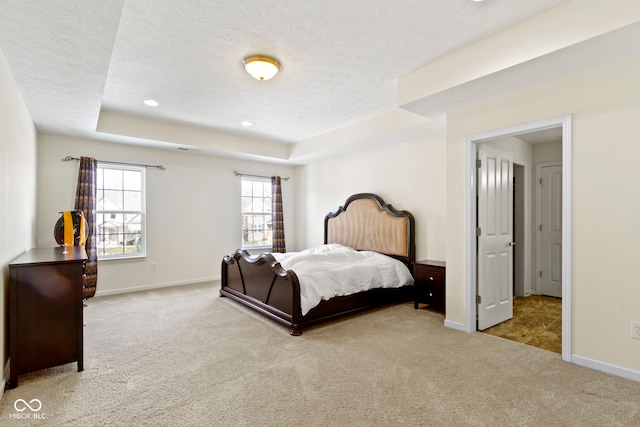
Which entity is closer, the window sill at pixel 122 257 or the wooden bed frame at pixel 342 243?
the wooden bed frame at pixel 342 243

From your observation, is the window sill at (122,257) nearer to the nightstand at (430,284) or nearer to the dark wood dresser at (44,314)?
the dark wood dresser at (44,314)

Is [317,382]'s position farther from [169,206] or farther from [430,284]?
[169,206]

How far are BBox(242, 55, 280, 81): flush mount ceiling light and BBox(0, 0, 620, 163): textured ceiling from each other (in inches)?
2.9

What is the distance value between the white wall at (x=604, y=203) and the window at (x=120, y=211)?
18.5 ft

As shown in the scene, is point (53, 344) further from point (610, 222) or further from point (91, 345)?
point (610, 222)

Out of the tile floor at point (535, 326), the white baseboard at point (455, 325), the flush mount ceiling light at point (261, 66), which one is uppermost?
the flush mount ceiling light at point (261, 66)

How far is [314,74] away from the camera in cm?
332

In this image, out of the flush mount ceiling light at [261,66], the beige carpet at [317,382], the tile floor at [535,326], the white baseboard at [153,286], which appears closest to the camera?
the beige carpet at [317,382]

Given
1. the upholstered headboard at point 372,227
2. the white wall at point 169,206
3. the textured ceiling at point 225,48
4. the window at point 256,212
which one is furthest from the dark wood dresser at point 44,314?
the window at point 256,212

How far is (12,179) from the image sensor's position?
2.75m

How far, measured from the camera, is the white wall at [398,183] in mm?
4703

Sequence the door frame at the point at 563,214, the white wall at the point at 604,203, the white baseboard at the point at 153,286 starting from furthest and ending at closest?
the white baseboard at the point at 153,286
the door frame at the point at 563,214
the white wall at the point at 604,203

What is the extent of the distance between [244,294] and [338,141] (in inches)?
110

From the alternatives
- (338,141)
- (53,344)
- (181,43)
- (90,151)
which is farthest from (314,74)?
(90,151)
